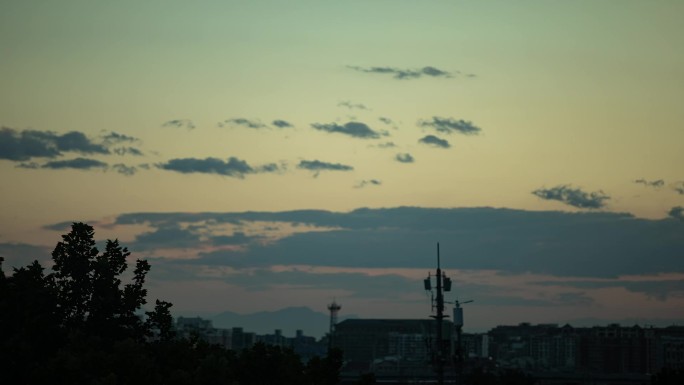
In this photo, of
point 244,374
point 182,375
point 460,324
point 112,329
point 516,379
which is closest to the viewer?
point 182,375

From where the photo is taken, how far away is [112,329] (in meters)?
59.0

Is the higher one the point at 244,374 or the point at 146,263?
the point at 146,263

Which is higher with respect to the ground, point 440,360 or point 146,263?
point 146,263

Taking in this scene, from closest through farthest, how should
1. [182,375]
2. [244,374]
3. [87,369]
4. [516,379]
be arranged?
[87,369]
[182,375]
[244,374]
[516,379]

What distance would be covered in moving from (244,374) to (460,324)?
41.4 feet

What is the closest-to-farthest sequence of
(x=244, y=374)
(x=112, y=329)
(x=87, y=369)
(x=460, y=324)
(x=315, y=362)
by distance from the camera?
(x=87, y=369)
(x=112, y=329)
(x=460, y=324)
(x=244, y=374)
(x=315, y=362)

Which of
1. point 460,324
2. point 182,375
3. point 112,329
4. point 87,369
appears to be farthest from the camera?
point 460,324

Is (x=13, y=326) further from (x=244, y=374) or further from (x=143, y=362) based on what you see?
(x=244, y=374)

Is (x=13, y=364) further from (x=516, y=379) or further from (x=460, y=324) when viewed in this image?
(x=516, y=379)

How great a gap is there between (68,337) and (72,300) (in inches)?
246

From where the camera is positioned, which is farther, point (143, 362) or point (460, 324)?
point (460, 324)

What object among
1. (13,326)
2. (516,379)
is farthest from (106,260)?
(516,379)

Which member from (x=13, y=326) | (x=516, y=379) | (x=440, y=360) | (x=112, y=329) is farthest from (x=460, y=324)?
(x=516, y=379)

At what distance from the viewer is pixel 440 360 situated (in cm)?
5578
